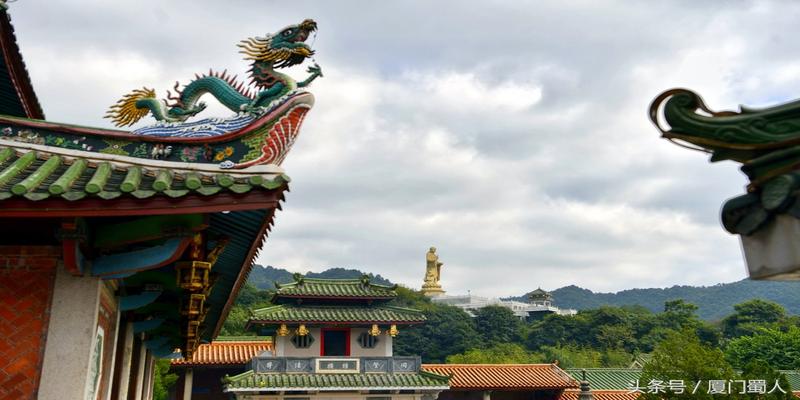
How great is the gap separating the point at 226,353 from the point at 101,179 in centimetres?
2976

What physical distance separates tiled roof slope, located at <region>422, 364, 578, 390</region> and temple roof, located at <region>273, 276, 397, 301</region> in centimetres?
427

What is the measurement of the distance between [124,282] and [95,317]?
1.87 m

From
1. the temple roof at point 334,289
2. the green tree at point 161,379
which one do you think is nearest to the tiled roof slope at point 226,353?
the green tree at point 161,379

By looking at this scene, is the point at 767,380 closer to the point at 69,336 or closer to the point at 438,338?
the point at 69,336

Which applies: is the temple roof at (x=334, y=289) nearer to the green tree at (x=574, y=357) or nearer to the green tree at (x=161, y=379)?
the green tree at (x=161, y=379)

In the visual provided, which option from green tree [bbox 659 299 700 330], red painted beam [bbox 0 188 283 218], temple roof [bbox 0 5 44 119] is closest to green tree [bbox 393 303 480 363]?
green tree [bbox 659 299 700 330]

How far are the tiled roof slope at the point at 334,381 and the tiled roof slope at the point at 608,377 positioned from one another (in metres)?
11.4

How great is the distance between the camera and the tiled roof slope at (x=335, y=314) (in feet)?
92.2

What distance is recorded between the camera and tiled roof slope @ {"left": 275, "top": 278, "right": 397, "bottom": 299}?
1144 inches

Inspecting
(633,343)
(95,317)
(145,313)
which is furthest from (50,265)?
(633,343)

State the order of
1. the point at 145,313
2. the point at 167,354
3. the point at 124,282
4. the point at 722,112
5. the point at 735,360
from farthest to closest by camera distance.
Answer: the point at 735,360 < the point at 167,354 < the point at 145,313 < the point at 124,282 < the point at 722,112

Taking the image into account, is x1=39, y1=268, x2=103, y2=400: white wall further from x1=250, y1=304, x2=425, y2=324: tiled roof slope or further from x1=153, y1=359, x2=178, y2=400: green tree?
x1=153, y1=359, x2=178, y2=400: green tree

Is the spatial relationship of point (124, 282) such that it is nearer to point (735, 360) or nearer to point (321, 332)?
point (321, 332)

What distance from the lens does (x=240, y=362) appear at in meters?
32.1
